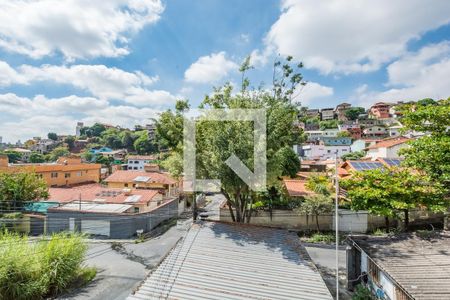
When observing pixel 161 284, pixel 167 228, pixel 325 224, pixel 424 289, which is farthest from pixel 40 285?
pixel 325 224

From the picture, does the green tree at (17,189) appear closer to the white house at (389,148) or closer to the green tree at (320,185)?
the green tree at (320,185)

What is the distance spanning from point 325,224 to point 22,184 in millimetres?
23338

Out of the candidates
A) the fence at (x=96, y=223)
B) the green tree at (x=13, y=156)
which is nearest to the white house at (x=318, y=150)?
the fence at (x=96, y=223)

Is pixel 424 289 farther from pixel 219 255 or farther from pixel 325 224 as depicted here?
pixel 325 224

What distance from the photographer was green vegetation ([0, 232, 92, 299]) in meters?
9.19

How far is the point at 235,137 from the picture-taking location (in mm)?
10938

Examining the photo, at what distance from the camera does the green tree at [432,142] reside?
424 inches

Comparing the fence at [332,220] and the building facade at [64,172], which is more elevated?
the building facade at [64,172]

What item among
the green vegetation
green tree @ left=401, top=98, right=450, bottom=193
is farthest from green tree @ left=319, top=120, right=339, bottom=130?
the green vegetation

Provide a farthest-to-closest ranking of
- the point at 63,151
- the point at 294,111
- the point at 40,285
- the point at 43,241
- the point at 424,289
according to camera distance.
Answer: the point at 63,151 < the point at 294,111 < the point at 43,241 < the point at 40,285 < the point at 424,289

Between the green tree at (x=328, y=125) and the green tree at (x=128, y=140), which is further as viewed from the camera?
the green tree at (x=128, y=140)

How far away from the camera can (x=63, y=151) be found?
85438 millimetres

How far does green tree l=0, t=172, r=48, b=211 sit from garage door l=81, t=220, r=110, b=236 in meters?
Answer: 5.43

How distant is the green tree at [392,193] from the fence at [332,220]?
240 inches
